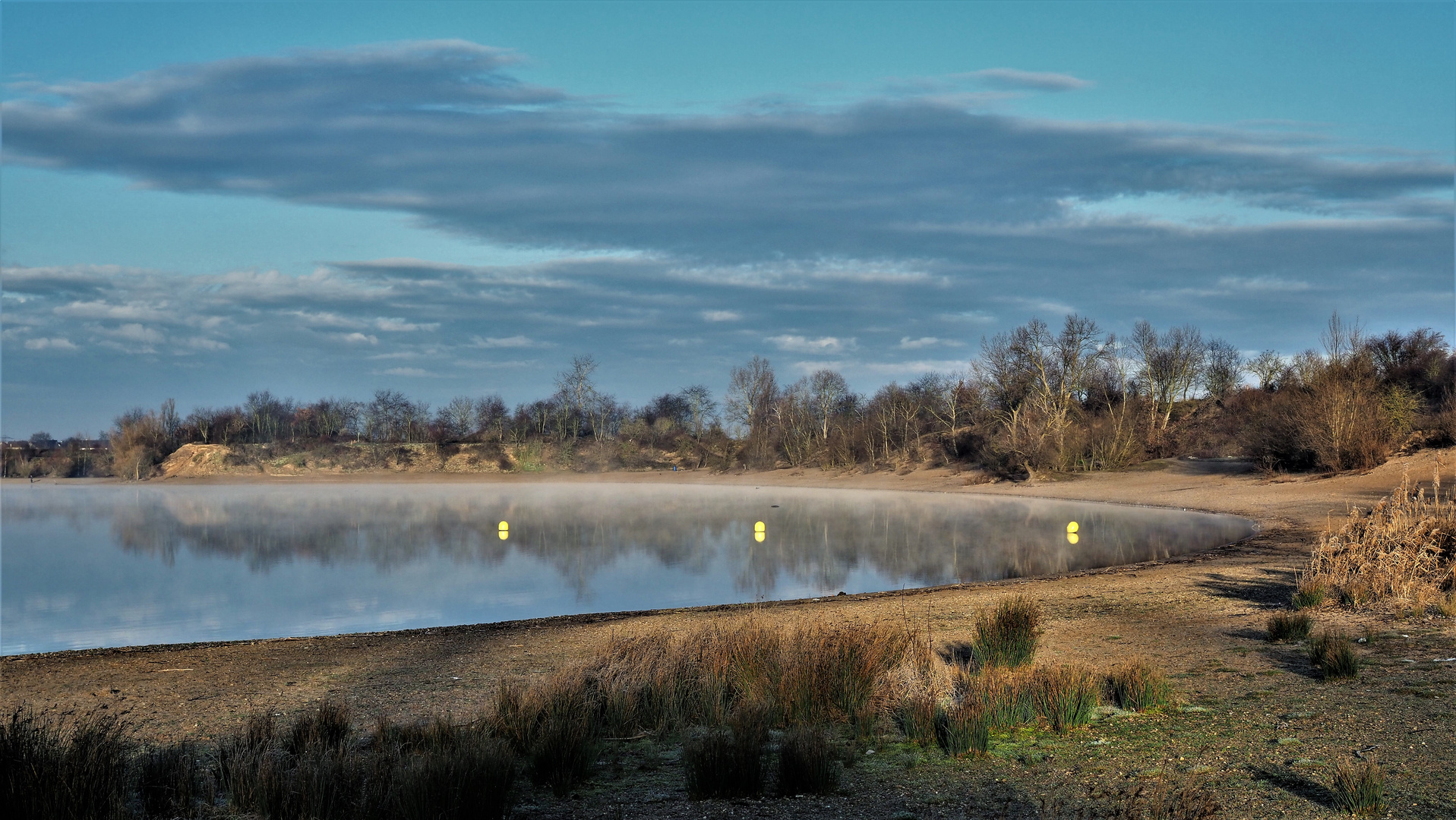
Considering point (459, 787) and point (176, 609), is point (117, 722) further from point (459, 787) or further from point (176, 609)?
point (176, 609)

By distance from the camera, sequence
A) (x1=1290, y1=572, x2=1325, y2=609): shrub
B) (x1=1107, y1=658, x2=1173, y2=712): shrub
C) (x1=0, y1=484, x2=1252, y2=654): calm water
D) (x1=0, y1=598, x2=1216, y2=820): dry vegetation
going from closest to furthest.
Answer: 1. (x1=0, y1=598, x2=1216, y2=820): dry vegetation
2. (x1=1107, y1=658, x2=1173, y2=712): shrub
3. (x1=1290, y1=572, x2=1325, y2=609): shrub
4. (x1=0, y1=484, x2=1252, y2=654): calm water

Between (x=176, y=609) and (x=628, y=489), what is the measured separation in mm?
40387

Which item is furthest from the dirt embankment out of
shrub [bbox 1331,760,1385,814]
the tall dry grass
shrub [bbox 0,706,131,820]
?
shrub [bbox 0,706,131,820]

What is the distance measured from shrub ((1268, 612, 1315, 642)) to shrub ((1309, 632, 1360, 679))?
45.0 inches

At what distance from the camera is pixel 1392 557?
1169 cm

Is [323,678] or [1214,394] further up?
[1214,394]

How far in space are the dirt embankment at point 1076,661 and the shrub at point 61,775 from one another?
2.14 m

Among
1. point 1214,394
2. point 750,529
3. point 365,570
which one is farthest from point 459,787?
point 1214,394

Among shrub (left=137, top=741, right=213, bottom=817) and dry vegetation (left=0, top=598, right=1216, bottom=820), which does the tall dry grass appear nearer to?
dry vegetation (left=0, top=598, right=1216, bottom=820)

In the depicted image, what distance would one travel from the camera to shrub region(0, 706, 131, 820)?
17.5 ft

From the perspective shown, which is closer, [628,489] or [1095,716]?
[1095,716]

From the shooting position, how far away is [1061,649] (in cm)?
1038

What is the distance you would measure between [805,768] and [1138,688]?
3.13 m

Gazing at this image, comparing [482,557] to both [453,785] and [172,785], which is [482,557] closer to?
[172,785]
